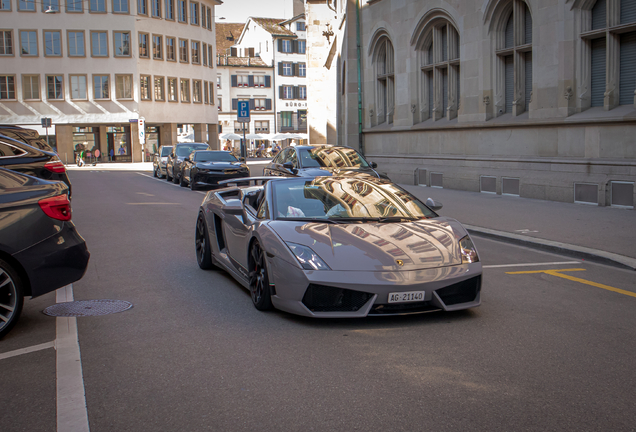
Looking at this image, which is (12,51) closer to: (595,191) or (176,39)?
(176,39)

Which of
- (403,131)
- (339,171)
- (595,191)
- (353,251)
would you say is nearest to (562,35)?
(595,191)

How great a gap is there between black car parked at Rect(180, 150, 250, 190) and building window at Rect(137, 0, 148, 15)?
3841 cm

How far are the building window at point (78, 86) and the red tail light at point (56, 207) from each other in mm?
56388

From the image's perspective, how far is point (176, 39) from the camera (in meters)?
62.0

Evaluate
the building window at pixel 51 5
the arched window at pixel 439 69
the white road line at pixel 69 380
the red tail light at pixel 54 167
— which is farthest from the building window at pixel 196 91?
the white road line at pixel 69 380

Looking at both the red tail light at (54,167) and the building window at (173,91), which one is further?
the building window at (173,91)

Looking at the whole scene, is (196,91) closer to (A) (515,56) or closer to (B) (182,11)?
(B) (182,11)

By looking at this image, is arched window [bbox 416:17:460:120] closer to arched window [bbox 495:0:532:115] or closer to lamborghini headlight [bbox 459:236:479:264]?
arched window [bbox 495:0:532:115]

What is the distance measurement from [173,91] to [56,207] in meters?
58.3

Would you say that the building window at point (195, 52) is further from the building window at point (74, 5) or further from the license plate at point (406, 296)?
the license plate at point (406, 296)

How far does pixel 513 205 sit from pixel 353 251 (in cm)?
1048

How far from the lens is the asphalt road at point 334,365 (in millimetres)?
3717

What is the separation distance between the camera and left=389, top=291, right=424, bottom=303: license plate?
17.8 ft

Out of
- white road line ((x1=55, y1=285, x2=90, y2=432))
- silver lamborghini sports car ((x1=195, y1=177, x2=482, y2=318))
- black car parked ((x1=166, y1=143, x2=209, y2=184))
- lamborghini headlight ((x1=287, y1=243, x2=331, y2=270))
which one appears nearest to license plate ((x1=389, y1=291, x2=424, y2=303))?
silver lamborghini sports car ((x1=195, y1=177, x2=482, y2=318))
